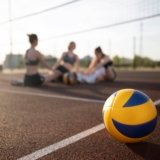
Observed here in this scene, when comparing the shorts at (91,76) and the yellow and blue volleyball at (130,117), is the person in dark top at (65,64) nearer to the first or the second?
the shorts at (91,76)

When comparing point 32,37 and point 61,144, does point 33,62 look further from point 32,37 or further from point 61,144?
point 61,144

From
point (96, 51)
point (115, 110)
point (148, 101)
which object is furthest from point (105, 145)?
point (96, 51)

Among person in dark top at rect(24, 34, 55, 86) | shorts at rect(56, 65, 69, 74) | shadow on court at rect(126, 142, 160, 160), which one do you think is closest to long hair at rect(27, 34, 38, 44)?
person in dark top at rect(24, 34, 55, 86)

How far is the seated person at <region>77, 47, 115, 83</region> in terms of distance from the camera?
38.3 ft

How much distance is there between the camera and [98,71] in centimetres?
1183

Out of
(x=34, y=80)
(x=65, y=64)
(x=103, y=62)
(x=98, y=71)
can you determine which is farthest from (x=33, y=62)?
(x=103, y=62)

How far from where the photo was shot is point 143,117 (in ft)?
11.8

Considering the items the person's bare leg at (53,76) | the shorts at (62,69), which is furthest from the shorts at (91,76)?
the person's bare leg at (53,76)

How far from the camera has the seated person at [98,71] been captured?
11.7 meters

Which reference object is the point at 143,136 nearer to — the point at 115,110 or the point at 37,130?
the point at 115,110

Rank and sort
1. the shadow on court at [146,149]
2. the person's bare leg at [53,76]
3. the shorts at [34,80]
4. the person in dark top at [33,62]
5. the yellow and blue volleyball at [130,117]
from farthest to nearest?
the person's bare leg at [53,76], the shorts at [34,80], the person in dark top at [33,62], the yellow and blue volleyball at [130,117], the shadow on court at [146,149]

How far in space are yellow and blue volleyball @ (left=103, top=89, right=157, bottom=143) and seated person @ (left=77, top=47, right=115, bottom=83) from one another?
25.7ft

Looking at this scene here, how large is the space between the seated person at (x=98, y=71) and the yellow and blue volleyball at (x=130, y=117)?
25.7 feet

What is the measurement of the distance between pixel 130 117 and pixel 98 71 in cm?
823
